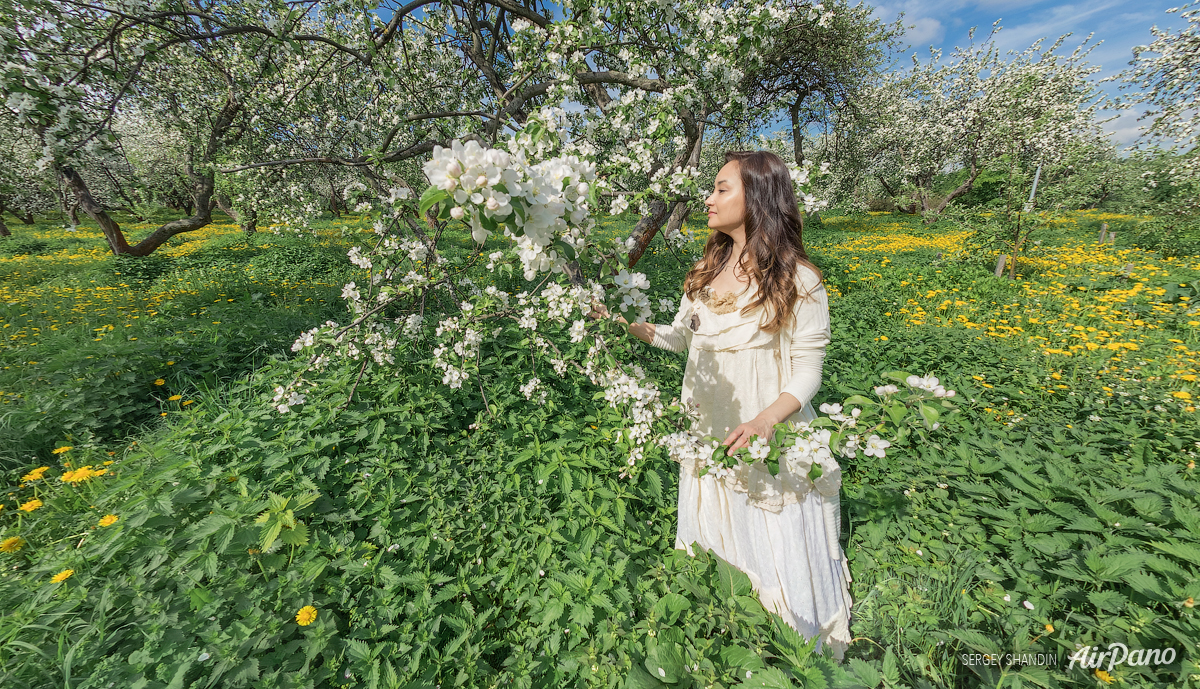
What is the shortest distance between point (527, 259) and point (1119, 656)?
3.20 metres

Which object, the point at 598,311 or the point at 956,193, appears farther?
the point at 956,193

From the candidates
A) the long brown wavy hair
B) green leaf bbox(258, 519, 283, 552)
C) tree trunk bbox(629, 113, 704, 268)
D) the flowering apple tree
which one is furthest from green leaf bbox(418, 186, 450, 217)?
the flowering apple tree

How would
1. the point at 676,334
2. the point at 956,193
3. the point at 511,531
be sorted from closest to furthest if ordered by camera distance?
the point at 676,334, the point at 511,531, the point at 956,193

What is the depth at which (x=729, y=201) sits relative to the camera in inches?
87.7

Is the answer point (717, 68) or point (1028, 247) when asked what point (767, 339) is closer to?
point (717, 68)

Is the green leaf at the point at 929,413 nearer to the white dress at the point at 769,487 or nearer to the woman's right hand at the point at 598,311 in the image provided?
the white dress at the point at 769,487

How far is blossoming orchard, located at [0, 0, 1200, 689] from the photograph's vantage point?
1.87 meters

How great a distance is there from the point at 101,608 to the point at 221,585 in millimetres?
452

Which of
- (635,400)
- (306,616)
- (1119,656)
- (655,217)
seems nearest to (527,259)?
(635,400)

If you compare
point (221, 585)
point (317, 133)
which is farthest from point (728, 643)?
point (317, 133)

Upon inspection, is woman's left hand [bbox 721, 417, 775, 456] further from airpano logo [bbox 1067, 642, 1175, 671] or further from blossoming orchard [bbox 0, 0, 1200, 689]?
airpano logo [bbox 1067, 642, 1175, 671]

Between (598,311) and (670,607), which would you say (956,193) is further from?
(670,607)

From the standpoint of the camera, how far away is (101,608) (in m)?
1.94

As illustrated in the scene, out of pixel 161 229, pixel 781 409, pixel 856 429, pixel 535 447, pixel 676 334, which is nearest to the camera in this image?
pixel 856 429
